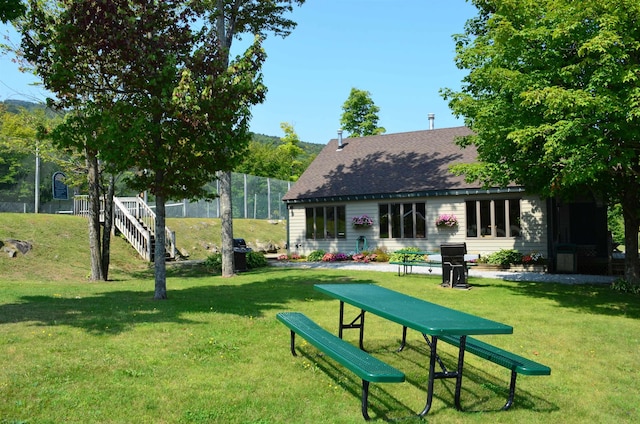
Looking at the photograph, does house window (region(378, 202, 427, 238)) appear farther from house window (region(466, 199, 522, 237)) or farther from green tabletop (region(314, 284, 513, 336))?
green tabletop (region(314, 284, 513, 336))

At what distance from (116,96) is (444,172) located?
1505cm

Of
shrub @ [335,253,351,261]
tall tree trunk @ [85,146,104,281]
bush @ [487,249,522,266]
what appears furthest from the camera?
shrub @ [335,253,351,261]

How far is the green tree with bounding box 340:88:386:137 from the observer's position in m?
44.3

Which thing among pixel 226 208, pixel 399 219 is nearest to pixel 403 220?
pixel 399 219

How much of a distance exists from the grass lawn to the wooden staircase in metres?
10.2

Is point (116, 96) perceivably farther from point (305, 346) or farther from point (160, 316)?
point (305, 346)

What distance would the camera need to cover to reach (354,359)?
4746 millimetres

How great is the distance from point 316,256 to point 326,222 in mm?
1811

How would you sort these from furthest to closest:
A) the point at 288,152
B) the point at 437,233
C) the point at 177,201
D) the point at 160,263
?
the point at 288,152 → the point at 177,201 → the point at 437,233 → the point at 160,263

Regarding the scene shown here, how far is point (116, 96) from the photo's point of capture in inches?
468

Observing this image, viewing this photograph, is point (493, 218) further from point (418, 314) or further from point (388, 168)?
point (418, 314)

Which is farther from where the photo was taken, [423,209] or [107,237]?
[423,209]

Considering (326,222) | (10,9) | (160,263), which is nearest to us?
(10,9)

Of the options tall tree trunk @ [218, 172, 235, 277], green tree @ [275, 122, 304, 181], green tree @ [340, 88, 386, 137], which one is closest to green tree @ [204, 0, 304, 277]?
tall tree trunk @ [218, 172, 235, 277]
